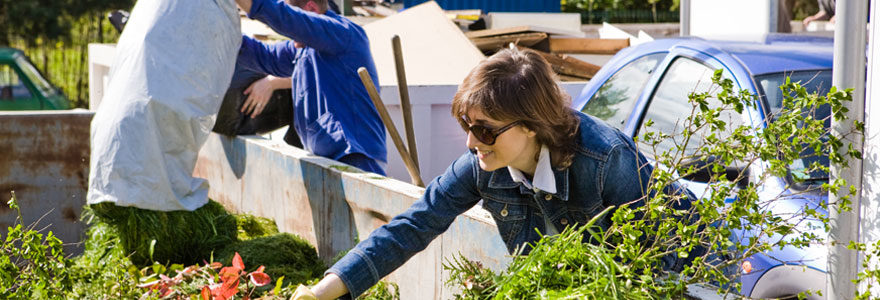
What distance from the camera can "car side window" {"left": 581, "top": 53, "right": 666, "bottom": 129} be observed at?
461cm

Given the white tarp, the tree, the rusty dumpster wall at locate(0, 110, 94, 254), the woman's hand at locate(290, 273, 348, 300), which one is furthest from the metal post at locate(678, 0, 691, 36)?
the tree

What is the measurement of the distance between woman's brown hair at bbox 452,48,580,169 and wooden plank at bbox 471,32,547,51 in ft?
19.9

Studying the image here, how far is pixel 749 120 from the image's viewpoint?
A: 377 centimetres

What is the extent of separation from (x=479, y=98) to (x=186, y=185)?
10.7 ft

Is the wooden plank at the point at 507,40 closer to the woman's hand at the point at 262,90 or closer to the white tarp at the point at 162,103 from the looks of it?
the woman's hand at the point at 262,90

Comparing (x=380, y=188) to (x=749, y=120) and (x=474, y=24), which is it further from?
(x=474, y=24)

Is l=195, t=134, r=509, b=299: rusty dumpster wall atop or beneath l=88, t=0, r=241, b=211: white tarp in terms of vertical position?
beneath

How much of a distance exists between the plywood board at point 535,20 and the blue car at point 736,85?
5887 millimetres

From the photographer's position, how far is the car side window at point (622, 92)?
15.1 ft

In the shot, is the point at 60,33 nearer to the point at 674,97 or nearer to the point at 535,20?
the point at 535,20

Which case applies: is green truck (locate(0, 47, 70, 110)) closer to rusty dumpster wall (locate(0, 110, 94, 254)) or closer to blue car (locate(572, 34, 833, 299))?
rusty dumpster wall (locate(0, 110, 94, 254))

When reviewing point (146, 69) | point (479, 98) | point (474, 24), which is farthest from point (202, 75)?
point (474, 24)

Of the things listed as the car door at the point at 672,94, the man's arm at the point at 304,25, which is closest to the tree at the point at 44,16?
the man's arm at the point at 304,25

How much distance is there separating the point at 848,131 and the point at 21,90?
12.0 metres
